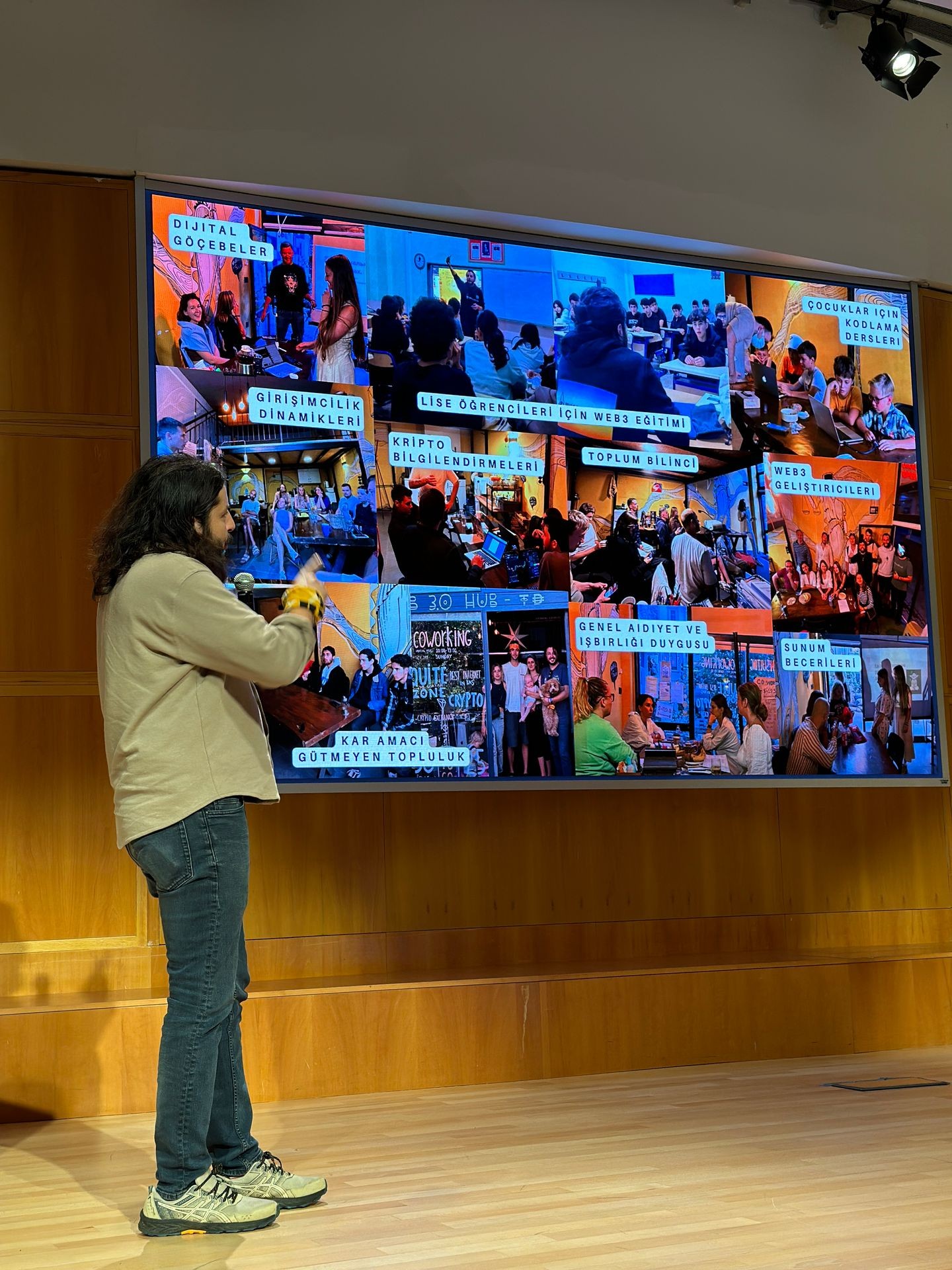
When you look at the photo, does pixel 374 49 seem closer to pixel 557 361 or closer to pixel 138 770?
pixel 557 361

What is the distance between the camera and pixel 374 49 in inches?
176

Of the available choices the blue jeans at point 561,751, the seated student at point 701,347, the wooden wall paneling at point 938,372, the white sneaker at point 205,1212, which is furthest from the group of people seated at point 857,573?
the white sneaker at point 205,1212

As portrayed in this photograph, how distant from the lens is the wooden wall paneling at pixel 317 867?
4.23 meters

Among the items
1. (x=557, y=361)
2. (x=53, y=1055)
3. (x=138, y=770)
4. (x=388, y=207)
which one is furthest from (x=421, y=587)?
(x=138, y=770)

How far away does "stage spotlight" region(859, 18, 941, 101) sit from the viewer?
4883mm

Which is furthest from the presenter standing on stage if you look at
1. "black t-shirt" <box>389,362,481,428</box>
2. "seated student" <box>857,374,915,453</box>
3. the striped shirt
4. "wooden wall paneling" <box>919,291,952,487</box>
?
"wooden wall paneling" <box>919,291,952,487</box>

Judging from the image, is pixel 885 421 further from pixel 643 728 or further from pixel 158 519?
pixel 158 519

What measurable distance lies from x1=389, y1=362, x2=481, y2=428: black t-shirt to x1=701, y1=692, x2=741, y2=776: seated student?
1.31 m

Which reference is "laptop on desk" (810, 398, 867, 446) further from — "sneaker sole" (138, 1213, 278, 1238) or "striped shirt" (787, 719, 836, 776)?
"sneaker sole" (138, 1213, 278, 1238)

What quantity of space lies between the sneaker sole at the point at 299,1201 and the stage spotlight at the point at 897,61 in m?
4.42

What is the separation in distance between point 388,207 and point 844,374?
6.05 feet

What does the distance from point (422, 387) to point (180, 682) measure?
7.34 feet

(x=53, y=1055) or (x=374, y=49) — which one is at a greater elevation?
(x=374, y=49)

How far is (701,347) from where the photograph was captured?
473 cm
